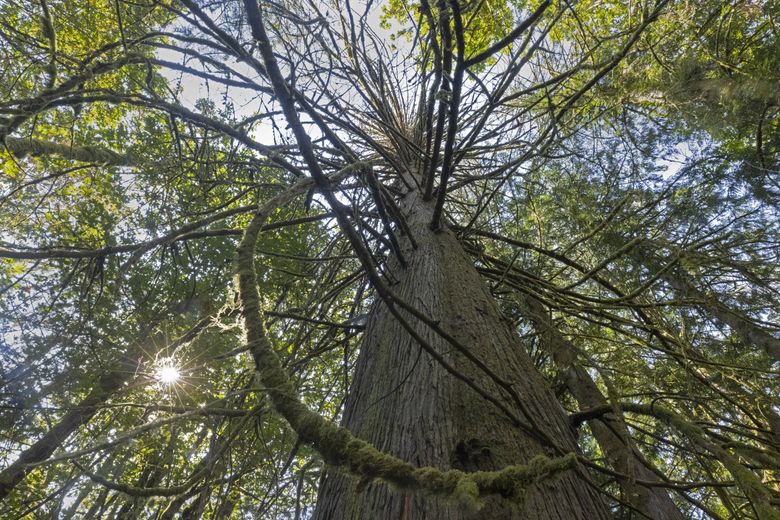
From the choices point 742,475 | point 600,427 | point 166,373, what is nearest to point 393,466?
point 742,475

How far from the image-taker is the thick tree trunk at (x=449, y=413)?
977mm

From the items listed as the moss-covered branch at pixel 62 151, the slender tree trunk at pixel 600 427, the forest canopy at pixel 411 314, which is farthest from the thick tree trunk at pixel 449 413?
the moss-covered branch at pixel 62 151

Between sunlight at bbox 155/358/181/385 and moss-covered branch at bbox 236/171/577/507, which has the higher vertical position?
sunlight at bbox 155/358/181/385

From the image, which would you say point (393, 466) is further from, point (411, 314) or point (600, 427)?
point (600, 427)

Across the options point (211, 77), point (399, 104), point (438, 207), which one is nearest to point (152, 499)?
point (438, 207)

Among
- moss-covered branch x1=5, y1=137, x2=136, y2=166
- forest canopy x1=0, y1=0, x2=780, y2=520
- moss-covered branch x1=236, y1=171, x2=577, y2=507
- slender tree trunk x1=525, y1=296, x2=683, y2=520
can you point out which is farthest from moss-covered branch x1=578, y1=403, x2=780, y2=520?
moss-covered branch x1=5, y1=137, x2=136, y2=166

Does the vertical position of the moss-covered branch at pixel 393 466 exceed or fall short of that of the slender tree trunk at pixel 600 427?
it falls short

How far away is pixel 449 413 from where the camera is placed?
1.18m

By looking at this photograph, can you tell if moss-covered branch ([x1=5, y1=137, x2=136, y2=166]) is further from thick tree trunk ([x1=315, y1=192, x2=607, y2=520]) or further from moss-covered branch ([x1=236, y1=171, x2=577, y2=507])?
moss-covered branch ([x1=236, y1=171, x2=577, y2=507])

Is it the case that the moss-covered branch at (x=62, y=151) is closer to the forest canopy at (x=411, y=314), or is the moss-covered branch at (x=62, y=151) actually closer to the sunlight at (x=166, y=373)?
the forest canopy at (x=411, y=314)

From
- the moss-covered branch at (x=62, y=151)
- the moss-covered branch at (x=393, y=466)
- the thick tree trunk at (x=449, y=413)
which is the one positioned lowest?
the moss-covered branch at (x=393, y=466)

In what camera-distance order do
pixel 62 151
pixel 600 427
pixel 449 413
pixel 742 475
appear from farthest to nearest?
pixel 600 427
pixel 62 151
pixel 449 413
pixel 742 475

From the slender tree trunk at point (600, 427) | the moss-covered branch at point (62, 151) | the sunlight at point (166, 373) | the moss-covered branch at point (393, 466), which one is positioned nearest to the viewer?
the moss-covered branch at point (393, 466)

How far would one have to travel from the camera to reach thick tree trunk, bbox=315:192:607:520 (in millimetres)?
977
